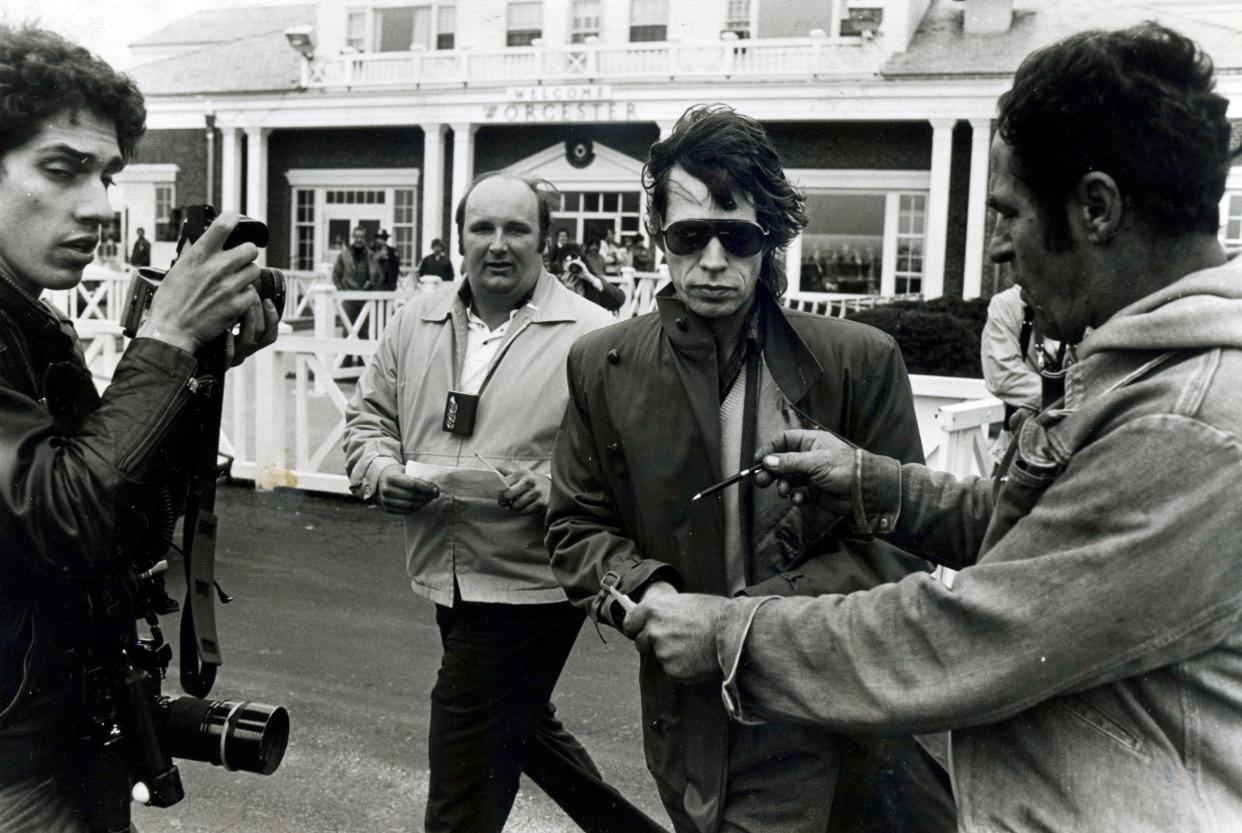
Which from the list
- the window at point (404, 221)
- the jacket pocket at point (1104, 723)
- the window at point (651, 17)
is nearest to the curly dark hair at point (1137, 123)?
the jacket pocket at point (1104, 723)

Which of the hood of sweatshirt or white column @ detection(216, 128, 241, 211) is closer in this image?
the hood of sweatshirt

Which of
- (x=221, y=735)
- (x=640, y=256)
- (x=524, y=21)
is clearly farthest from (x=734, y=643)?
(x=524, y=21)

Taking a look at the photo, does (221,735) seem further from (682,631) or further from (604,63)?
(604,63)

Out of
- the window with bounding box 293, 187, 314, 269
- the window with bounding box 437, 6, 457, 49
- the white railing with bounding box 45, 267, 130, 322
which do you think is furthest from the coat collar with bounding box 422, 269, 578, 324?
the window with bounding box 293, 187, 314, 269

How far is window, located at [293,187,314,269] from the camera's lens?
25609 mm

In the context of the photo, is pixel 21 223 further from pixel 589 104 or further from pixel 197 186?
pixel 197 186

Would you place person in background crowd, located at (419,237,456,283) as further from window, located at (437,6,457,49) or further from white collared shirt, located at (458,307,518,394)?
white collared shirt, located at (458,307,518,394)

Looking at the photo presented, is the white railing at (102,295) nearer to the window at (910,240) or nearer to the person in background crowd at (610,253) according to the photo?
the person in background crowd at (610,253)

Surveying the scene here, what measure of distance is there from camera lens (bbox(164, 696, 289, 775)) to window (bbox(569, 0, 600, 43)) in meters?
22.0

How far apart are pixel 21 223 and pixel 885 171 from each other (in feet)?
66.2

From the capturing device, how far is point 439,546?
3801 millimetres

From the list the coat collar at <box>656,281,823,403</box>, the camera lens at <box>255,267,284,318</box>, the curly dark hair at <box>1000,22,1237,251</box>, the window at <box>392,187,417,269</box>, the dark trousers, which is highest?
the window at <box>392,187,417,269</box>

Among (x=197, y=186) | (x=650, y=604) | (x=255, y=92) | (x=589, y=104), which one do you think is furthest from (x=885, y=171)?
(x=650, y=604)

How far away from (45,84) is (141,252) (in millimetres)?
24618
